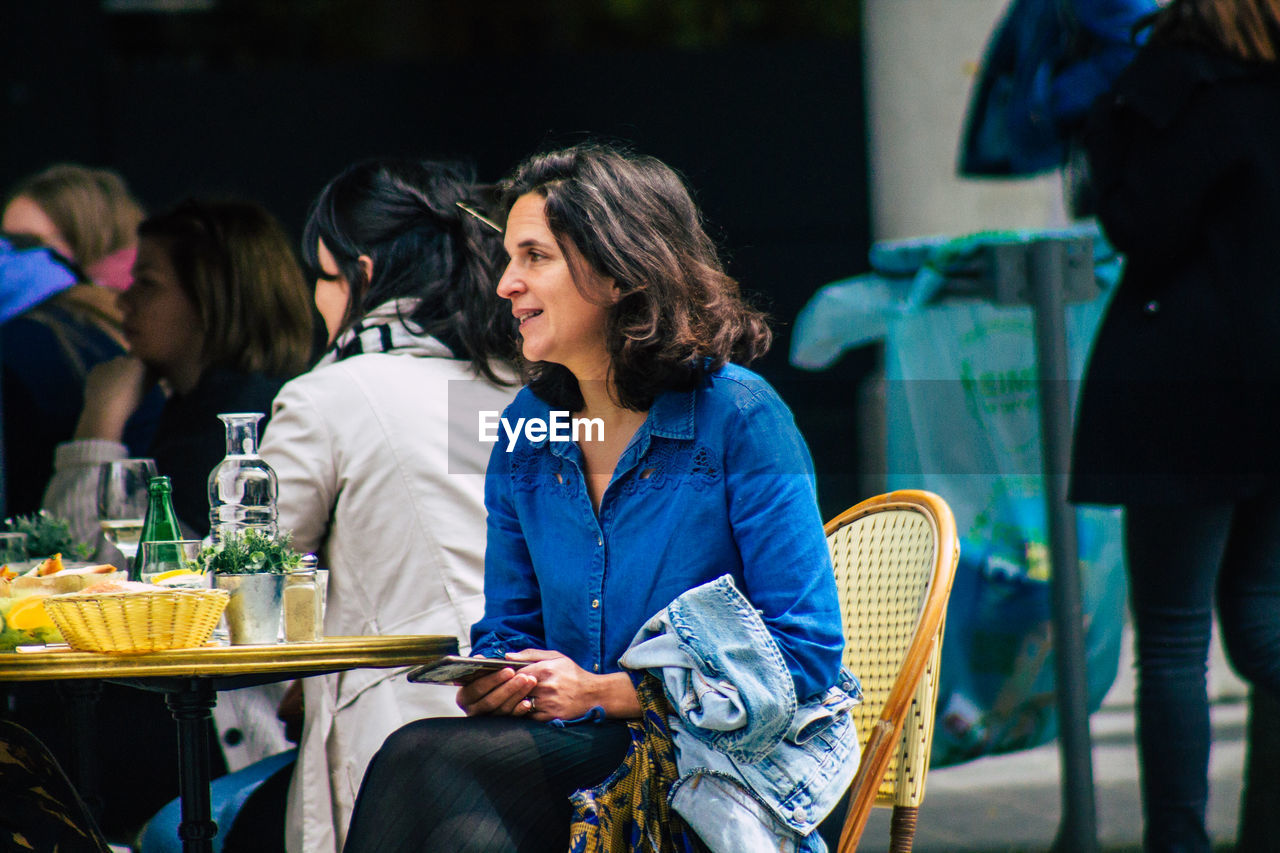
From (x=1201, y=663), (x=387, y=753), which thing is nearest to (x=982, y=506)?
(x=1201, y=663)

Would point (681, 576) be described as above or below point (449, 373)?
below

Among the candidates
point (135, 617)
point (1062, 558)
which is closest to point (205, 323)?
point (135, 617)

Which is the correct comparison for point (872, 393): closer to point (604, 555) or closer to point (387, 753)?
point (604, 555)

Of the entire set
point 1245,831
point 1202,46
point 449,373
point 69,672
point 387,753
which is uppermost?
point 1202,46

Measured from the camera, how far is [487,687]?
2.03m

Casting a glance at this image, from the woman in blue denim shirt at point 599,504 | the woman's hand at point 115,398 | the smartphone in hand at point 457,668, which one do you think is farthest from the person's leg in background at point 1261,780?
the woman's hand at point 115,398

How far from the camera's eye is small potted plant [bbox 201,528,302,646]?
2002mm

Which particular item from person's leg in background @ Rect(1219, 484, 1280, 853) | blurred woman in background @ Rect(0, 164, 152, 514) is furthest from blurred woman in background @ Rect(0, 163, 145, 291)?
person's leg in background @ Rect(1219, 484, 1280, 853)

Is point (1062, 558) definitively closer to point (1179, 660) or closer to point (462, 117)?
point (1179, 660)

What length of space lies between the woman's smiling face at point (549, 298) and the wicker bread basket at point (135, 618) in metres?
0.63

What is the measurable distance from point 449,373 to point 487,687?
2.83ft

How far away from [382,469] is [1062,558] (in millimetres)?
1710

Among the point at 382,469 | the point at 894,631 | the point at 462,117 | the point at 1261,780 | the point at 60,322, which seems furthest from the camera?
the point at 462,117

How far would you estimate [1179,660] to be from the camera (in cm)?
299
